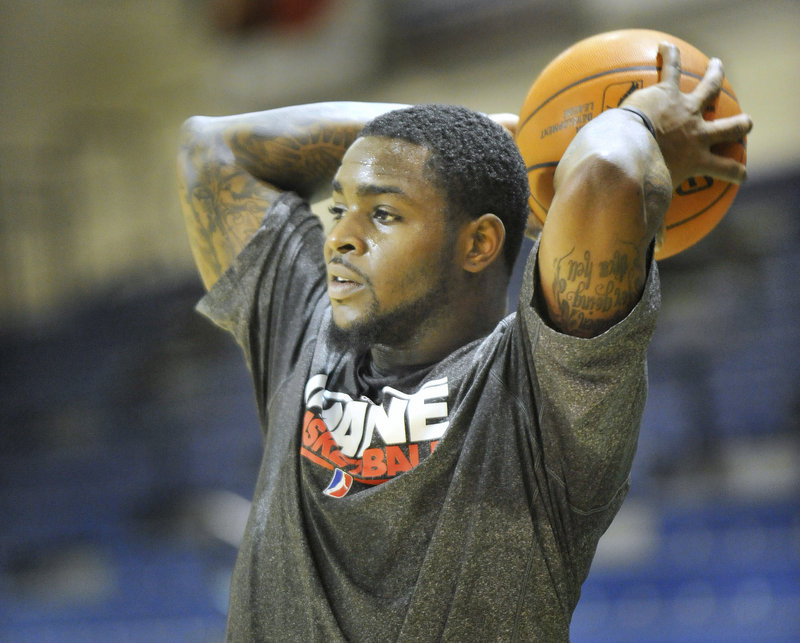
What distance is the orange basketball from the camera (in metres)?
1.50

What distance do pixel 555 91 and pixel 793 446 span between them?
334 centimetres

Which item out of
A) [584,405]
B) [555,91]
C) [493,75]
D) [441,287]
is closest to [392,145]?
[441,287]

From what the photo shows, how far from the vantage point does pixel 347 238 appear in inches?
54.2

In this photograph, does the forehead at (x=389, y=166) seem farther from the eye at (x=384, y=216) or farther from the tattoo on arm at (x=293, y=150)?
the tattoo on arm at (x=293, y=150)

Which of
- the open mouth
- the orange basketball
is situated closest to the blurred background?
the orange basketball

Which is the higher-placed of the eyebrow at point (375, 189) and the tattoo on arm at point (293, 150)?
the tattoo on arm at point (293, 150)

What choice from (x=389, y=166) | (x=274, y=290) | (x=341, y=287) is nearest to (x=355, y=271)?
(x=341, y=287)

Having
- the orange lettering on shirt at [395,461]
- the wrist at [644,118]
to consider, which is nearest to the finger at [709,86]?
the wrist at [644,118]

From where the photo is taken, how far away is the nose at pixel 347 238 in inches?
54.1

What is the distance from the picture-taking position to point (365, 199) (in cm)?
139

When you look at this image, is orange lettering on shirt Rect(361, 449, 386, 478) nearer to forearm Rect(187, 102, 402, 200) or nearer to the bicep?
Answer: the bicep

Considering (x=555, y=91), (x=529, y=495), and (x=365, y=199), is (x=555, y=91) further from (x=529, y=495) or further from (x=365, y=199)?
(x=529, y=495)

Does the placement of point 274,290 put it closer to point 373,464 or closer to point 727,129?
point 373,464

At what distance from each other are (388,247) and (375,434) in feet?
0.96
